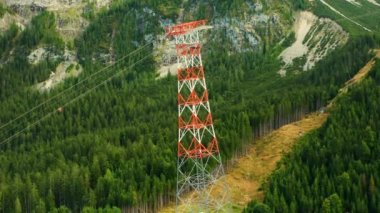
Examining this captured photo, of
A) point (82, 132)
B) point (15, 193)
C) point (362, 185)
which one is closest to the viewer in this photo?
point (362, 185)

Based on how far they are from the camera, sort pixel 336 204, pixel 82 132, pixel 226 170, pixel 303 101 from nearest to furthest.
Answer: pixel 336 204 → pixel 226 170 → pixel 303 101 → pixel 82 132

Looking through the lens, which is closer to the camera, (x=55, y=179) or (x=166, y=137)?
(x=55, y=179)

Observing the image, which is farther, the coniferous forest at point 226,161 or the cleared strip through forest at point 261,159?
the cleared strip through forest at point 261,159

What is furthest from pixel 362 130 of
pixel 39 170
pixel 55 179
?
pixel 39 170

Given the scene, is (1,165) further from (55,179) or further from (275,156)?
(275,156)

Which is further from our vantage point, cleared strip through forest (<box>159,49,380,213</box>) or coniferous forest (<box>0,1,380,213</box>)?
cleared strip through forest (<box>159,49,380,213</box>)

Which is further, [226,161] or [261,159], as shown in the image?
[261,159]

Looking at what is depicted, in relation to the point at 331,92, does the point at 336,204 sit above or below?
below

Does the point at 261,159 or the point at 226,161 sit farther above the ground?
the point at 226,161
